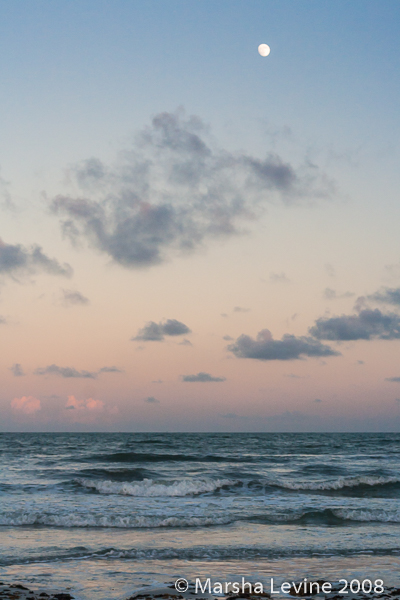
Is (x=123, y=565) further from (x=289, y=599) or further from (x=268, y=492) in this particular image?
(x=268, y=492)

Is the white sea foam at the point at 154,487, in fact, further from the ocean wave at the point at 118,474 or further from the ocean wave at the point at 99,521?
the ocean wave at the point at 99,521

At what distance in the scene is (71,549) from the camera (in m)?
13.0

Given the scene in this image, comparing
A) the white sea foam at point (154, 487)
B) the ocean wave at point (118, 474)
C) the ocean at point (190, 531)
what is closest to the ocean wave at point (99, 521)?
the ocean at point (190, 531)

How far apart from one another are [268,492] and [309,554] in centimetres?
1222

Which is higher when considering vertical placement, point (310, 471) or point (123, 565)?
point (123, 565)

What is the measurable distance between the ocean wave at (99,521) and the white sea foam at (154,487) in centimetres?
673

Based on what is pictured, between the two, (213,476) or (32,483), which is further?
(213,476)

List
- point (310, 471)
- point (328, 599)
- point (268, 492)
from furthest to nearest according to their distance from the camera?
point (310, 471) < point (268, 492) < point (328, 599)

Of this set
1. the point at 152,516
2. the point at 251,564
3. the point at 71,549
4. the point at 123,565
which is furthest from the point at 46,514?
the point at 251,564

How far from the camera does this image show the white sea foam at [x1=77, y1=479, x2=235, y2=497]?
78.1 feet

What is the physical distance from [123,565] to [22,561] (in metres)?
2.47

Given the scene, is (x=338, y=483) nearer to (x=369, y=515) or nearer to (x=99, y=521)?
(x=369, y=515)

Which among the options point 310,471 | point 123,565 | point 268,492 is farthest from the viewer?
point 310,471

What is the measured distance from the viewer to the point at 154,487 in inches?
971
